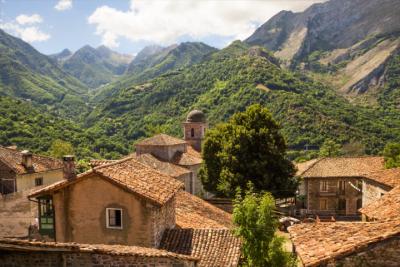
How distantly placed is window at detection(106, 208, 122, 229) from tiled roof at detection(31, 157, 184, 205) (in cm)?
114

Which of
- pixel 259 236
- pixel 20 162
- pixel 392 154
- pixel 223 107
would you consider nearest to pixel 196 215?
pixel 259 236

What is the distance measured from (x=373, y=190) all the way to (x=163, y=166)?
79.5 feet

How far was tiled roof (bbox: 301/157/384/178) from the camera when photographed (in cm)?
4497

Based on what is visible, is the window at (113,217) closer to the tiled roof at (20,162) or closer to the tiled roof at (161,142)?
the tiled roof at (20,162)

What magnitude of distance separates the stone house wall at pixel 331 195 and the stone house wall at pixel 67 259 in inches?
1481

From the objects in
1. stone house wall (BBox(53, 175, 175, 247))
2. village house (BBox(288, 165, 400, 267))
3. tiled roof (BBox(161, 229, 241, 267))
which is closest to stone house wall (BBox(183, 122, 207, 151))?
tiled roof (BBox(161, 229, 241, 267))

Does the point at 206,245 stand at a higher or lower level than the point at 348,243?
lower

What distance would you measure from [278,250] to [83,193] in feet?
26.1

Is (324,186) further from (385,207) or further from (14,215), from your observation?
(14,215)

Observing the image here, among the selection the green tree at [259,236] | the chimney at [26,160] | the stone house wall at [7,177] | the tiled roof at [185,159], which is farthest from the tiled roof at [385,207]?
the tiled roof at [185,159]

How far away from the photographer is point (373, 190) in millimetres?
25406

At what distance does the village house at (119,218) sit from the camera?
15.2 metres

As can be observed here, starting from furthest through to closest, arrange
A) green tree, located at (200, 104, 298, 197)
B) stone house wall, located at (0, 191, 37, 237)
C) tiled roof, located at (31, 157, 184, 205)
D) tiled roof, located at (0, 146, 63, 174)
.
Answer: tiled roof, located at (0, 146, 63, 174) < green tree, located at (200, 104, 298, 197) < stone house wall, located at (0, 191, 37, 237) < tiled roof, located at (31, 157, 184, 205)

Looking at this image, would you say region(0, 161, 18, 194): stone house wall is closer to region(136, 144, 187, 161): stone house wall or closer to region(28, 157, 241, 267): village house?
region(136, 144, 187, 161): stone house wall
